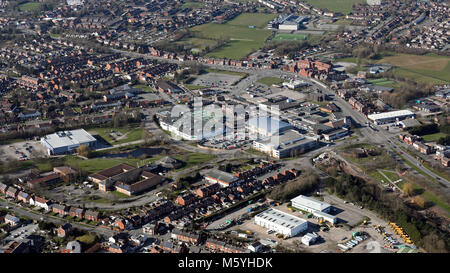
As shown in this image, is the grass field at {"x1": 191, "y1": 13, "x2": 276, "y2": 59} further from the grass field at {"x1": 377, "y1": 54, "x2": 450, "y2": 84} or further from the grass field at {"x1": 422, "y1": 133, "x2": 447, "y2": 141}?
the grass field at {"x1": 422, "y1": 133, "x2": 447, "y2": 141}

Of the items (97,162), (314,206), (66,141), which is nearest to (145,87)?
→ (66,141)

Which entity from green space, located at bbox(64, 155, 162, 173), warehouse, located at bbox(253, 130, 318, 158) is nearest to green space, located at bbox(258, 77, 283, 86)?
warehouse, located at bbox(253, 130, 318, 158)

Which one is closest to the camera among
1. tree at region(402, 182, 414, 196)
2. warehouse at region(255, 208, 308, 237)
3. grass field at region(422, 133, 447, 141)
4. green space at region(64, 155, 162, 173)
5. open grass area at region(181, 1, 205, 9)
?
warehouse at region(255, 208, 308, 237)

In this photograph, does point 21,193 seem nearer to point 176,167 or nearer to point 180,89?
point 176,167

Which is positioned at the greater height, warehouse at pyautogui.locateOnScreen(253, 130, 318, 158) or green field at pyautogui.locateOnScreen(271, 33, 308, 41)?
green field at pyautogui.locateOnScreen(271, 33, 308, 41)

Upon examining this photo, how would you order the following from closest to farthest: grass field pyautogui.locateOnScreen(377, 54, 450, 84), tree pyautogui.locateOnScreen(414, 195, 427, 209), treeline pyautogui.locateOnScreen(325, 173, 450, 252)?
1. treeline pyautogui.locateOnScreen(325, 173, 450, 252)
2. tree pyautogui.locateOnScreen(414, 195, 427, 209)
3. grass field pyautogui.locateOnScreen(377, 54, 450, 84)

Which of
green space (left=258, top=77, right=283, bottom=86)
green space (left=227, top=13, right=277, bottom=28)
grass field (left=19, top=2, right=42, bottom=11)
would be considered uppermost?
grass field (left=19, top=2, right=42, bottom=11)

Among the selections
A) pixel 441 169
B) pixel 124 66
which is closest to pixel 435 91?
pixel 441 169

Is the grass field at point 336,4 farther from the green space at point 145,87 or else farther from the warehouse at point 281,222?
the warehouse at point 281,222
